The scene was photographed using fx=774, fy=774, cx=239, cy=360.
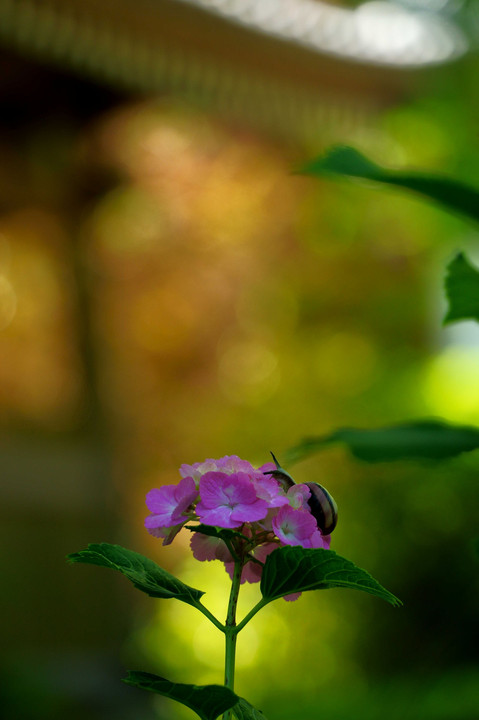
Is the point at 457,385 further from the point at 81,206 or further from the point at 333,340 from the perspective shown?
the point at 81,206

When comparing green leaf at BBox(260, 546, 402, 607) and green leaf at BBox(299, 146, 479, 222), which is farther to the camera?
green leaf at BBox(299, 146, 479, 222)

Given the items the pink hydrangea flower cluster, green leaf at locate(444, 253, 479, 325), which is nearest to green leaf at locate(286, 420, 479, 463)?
green leaf at locate(444, 253, 479, 325)

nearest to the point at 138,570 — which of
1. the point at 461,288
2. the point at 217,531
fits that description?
the point at 217,531

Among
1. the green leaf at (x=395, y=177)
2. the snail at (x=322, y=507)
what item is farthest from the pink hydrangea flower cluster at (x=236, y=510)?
the green leaf at (x=395, y=177)

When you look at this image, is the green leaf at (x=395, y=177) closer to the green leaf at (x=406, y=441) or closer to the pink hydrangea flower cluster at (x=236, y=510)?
the green leaf at (x=406, y=441)

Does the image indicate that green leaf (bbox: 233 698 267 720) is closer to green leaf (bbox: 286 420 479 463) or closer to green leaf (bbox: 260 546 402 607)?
green leaf (bbox: 260 546 402 607)

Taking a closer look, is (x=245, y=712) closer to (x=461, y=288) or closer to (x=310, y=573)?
(x=310, y=573)
